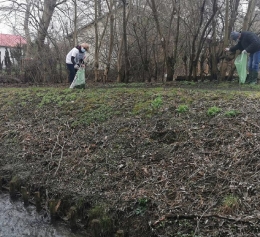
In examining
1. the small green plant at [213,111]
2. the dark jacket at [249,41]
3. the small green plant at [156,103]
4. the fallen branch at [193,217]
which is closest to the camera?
the fallen branch at [193,217]

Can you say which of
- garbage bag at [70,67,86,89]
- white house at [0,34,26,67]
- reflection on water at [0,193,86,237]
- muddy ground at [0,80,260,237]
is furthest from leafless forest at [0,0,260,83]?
reflection on water at [0,193,86,237]

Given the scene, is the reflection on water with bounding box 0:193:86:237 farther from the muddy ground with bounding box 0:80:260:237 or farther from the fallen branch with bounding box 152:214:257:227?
the fallen branch with bounding box 152:214:257:227

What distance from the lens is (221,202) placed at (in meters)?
4.24

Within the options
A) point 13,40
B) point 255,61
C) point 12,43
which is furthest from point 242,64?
point 13,40

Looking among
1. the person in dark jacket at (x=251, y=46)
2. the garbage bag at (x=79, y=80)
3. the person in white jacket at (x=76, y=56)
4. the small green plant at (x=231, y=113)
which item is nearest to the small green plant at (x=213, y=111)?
the small green plant at (x=231, y=113)

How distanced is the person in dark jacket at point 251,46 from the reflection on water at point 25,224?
7.38 meters

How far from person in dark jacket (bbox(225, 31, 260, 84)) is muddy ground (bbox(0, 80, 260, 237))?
2972 millimetres

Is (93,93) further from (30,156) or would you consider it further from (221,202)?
(221,202)

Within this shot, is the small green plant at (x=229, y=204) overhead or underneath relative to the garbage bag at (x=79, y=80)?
underneath

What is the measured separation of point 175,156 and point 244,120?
1410mm

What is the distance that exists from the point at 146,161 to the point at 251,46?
5.84m

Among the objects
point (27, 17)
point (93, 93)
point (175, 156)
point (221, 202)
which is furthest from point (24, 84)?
point (221, 202)

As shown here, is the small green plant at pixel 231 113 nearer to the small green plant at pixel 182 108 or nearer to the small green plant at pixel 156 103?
the small green plant at pixel 182 108

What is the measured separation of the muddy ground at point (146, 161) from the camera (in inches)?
168
